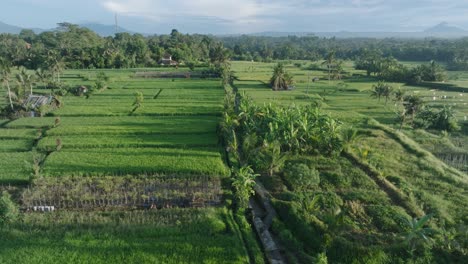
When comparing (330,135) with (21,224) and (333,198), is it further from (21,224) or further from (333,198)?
(21,224)

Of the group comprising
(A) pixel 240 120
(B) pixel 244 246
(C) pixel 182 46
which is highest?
(C) pixel 182 46

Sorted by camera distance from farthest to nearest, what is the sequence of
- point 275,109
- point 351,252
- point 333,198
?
1. point 275,109
2. point 333,198
3. point 351,252

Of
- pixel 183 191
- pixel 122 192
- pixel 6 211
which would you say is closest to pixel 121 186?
pixel 122 192

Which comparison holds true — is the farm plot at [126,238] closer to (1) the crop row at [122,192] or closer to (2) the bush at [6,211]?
(2) the bush at [6,211]

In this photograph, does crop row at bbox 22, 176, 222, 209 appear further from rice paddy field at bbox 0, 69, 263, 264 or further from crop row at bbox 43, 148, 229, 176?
crop row at bbox 43, 148, 229, 176

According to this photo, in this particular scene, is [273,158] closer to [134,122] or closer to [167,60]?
[134,122]

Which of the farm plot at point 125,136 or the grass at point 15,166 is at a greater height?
the farm plot at point 125,136

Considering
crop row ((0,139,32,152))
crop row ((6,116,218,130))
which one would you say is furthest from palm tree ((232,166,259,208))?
crop row ((0,139,32,152))

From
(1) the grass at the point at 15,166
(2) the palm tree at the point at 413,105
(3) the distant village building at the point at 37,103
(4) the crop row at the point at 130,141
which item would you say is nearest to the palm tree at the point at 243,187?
(4) the crop row at the point at 130,141

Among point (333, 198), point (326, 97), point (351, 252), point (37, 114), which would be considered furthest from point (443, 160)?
point (37, 114)
